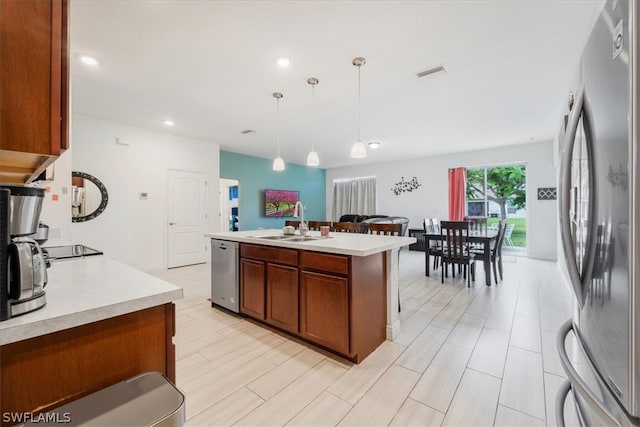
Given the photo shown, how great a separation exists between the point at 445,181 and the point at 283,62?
6.01 metres

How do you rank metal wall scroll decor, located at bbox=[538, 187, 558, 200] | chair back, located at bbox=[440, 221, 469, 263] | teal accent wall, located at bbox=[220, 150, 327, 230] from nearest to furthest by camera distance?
chair back, located at bbox=[440, 221, 469, 263] < metal wall scroll decor, located at bbox=[538, 187, 558, 200] < teal accent wall, located at bbox=[220, 150, 327, 230]

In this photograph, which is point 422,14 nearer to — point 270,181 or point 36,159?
point 36,159

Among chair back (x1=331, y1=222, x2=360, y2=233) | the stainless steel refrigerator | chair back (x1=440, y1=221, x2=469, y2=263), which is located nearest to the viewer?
the stainless steel refrigerator

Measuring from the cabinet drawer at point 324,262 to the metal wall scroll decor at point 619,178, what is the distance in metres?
1.45

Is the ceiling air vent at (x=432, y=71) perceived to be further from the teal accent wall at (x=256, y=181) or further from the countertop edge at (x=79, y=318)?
the teal accent wall at (x=256, y=181)

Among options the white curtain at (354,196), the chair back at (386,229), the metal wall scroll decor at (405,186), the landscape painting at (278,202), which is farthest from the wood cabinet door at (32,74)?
the white curtain at (354,196)

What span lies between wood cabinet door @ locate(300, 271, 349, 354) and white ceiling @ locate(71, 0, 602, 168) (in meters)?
2.10

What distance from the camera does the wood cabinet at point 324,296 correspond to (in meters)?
2.00

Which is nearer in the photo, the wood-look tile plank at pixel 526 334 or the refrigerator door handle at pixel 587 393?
the refrigerator door handle at pixel 587 393

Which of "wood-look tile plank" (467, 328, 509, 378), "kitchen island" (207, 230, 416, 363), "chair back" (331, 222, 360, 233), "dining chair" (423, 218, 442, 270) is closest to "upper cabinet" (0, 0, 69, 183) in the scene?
"kitchen island" (207, 230, 416, 363)

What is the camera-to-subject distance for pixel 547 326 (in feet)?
8.66

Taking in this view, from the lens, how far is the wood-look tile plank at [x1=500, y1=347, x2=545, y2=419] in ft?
5.22

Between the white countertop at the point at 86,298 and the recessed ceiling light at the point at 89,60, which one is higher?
the recessed ceiling light at the point at 89,60

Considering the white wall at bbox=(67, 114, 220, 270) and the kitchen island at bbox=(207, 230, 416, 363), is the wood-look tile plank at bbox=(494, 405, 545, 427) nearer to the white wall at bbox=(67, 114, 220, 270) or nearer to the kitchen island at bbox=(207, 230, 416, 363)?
the kitchen island at bbox=(207, 230, 416, 363)
